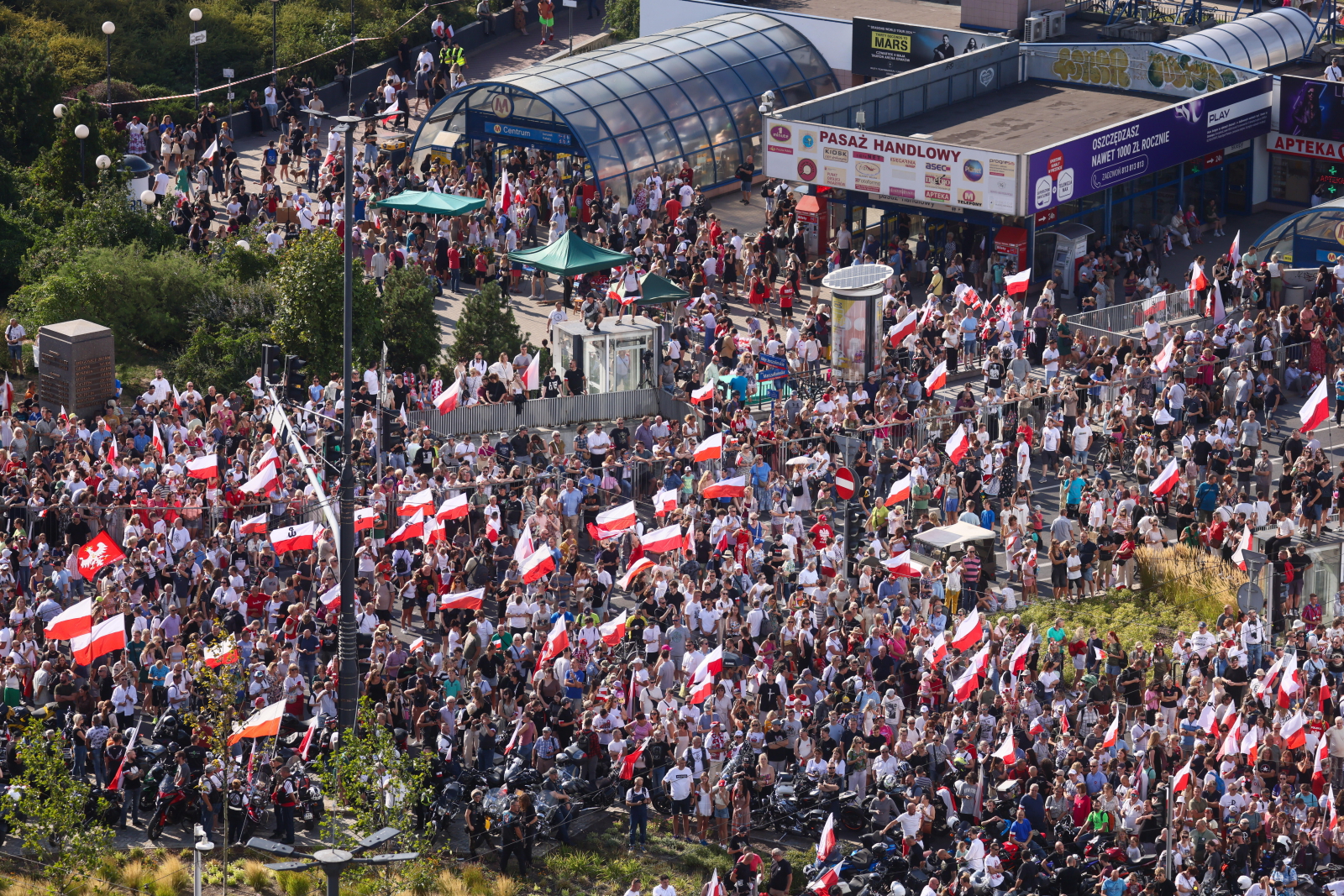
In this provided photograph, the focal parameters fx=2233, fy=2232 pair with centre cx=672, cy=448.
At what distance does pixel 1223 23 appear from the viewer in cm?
5869

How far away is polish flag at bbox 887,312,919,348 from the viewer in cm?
4247

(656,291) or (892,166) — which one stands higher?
(892,166)

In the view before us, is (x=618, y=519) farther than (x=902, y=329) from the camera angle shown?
No

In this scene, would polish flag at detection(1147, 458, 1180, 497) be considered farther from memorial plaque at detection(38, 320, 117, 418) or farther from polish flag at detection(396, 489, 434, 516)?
memorial plaque at detection(38, 320, 117, 418)

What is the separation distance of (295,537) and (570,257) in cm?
1397

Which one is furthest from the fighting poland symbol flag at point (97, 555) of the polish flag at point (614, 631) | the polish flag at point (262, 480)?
the polish flag at point (614, 631)

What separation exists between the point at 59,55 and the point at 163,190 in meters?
11.8

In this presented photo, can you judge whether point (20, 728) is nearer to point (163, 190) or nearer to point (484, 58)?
point (163, 190)

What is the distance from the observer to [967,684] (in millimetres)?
30047

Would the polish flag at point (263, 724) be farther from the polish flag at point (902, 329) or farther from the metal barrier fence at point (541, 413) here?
the polish flag at point (902, 329)

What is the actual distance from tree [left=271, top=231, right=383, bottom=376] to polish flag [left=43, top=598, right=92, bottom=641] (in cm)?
1106

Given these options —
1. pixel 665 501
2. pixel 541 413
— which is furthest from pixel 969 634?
pixel 541 413

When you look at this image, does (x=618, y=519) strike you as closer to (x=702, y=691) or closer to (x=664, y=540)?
(x=664, y=540)

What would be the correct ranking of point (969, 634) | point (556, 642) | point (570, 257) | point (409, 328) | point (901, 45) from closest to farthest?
1. point (556, 642)
2. point (969, 634)
3. point (409, 328)
4. point (570, 257)
5. point (901, 45)
